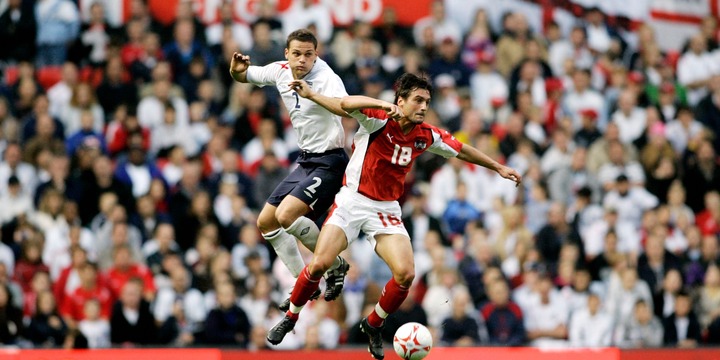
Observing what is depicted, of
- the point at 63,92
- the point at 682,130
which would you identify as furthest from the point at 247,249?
the point at 682,130

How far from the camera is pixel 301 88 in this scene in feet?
33.8

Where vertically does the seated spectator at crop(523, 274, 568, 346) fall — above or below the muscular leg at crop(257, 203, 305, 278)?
below

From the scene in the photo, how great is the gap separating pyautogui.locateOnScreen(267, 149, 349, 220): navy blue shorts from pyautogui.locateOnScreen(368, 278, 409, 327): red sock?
884 mm

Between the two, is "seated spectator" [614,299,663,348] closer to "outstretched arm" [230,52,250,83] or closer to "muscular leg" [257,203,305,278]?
"muscular leg" [257,203,305,278]

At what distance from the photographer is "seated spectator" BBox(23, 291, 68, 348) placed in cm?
1458

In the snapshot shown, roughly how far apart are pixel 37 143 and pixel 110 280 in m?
2.28

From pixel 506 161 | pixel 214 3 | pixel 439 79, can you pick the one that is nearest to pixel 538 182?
pixel 506 161

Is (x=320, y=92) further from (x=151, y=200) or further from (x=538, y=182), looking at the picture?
(x=538, y=182)

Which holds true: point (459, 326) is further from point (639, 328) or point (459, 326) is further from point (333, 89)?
point (333, 89)

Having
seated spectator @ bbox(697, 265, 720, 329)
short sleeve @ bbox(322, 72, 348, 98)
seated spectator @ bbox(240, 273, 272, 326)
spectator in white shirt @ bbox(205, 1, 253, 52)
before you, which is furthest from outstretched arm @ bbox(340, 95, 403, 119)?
spectator in white shirt @ bbox(205, 1, 253, 52)

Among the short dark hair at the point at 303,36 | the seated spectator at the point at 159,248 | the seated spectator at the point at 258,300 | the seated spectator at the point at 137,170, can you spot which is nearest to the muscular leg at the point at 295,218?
the short dark hair at the point at 303,36

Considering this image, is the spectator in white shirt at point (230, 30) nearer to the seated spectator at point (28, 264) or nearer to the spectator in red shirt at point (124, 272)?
the spectator in red shirt at point (124, 272)

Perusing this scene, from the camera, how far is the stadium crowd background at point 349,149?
15.2 m

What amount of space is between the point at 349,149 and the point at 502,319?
3.30 meters
